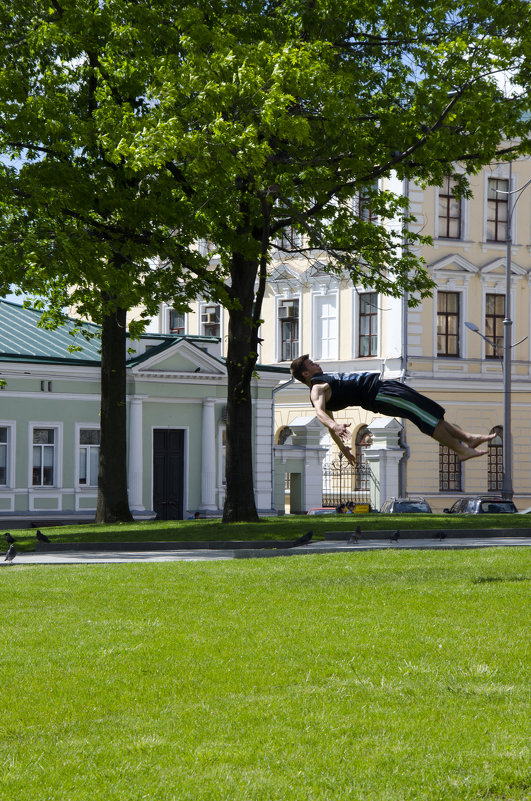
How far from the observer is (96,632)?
9672 millimetres

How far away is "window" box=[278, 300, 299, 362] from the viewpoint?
4975 cm

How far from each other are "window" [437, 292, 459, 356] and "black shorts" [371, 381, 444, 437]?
34.4 meters

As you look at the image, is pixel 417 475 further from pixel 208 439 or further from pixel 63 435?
pixel 63 435

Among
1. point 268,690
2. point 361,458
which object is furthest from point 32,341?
point 268,690

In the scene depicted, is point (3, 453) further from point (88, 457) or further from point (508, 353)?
point (508, 353)

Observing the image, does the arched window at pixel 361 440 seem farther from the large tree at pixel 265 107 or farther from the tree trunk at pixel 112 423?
the large tree at pixel 265 107

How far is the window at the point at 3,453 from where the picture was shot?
33312 millimetres

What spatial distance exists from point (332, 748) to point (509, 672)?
7.40 feet

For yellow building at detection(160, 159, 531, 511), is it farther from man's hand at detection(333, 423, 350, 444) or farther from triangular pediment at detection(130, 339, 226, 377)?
man's hand at detection(333, 423, 350, 444)

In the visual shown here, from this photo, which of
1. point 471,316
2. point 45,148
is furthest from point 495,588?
point 471,316

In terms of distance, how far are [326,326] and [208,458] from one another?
1332 centimetres

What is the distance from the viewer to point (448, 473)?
45344 millimetres

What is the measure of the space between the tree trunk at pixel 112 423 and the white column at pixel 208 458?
10475 mm

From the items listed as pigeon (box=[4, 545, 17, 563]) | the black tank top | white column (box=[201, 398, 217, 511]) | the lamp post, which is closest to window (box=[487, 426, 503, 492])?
the lamp post
